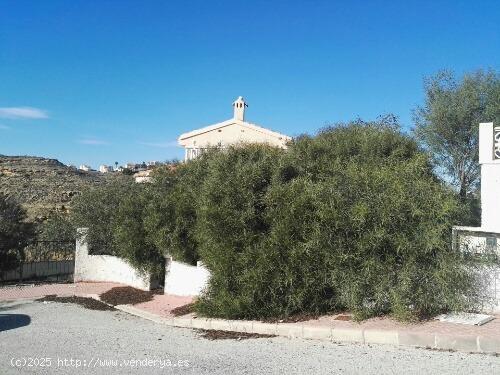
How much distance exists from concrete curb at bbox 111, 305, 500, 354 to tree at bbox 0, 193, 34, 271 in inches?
393

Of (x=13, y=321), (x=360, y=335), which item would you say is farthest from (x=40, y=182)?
(x=360, y=335)

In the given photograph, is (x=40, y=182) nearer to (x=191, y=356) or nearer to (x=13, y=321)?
(x=13, y=321)

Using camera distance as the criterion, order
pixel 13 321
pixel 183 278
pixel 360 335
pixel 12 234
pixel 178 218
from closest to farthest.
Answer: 1. pixel 360 335
2. pixel 13 321
3. pixel 178 218
4. pixel 183 278
5. pixel 12 234

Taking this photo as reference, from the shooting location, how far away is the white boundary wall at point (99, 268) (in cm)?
1720

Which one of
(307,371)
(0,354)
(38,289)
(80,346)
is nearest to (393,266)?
(307,371)

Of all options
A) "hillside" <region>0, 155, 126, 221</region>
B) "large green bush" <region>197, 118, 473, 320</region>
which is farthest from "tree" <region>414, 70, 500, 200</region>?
"hillside" <region>0, 155, 126, 221</region>

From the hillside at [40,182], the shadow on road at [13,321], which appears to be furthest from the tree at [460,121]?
the hillside at [40,182]

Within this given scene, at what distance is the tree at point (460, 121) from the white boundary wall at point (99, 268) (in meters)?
12.0

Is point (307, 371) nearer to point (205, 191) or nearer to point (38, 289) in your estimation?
point (205, 191)

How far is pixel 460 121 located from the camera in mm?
18188

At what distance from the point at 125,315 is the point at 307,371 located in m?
7.02

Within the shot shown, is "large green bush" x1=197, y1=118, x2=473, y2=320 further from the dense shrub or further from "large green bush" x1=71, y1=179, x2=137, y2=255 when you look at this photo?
"large green bush" x1=71, y1=179, x2=137, y2=255

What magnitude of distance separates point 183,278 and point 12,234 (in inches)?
303

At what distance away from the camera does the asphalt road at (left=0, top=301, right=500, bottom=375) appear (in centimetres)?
679
